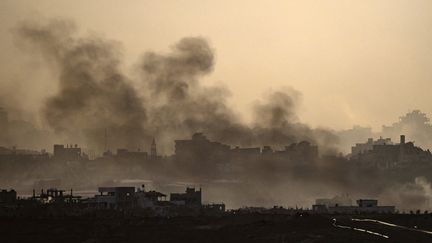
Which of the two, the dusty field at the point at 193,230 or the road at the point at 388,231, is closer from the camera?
the road at the point at 388,231

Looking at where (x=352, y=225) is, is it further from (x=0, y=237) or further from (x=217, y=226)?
(x=0, y=237)

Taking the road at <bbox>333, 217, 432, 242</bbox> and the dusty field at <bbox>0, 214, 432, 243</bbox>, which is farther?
the dusty field at <bbox>0, 214, 432, 243</bbox>

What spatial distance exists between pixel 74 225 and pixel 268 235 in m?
39.0

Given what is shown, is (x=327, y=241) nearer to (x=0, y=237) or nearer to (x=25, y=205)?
(x=0, y=237)

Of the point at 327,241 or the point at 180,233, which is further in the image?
the point at 180,233

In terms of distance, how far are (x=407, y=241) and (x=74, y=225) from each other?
64889 millimetres

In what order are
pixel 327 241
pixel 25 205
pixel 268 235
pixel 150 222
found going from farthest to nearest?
pixel 25 205
pixel 150 222
pixel 268 235
pixel 327 241

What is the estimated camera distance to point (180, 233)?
129625 mm

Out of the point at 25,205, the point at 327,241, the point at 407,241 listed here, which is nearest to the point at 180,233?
the point at 327,241

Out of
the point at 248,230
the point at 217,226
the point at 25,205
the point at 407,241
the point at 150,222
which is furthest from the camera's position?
the point at 25,205

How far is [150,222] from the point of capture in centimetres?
15200

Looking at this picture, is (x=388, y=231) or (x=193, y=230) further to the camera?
(x=193, y=230)

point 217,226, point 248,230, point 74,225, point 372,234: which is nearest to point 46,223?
point 74,225

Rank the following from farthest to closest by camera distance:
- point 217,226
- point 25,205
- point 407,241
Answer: point 25,205 < point 217,226 < point 407,241
